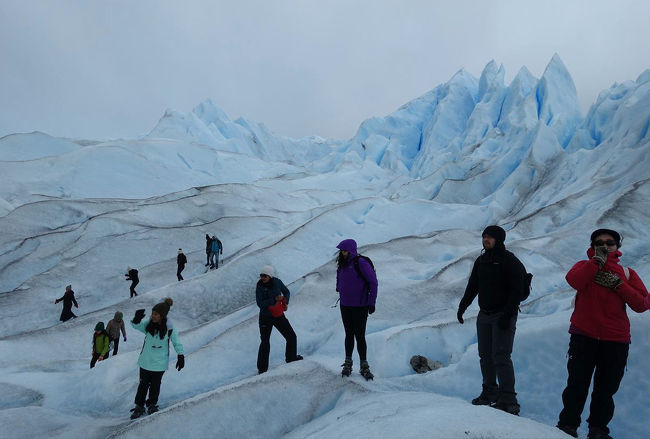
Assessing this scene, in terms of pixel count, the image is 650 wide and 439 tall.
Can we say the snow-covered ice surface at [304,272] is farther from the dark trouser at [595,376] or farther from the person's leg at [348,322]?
the dark trouser at [595,376]

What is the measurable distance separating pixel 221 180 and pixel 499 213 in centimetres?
2452

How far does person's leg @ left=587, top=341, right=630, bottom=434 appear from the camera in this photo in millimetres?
3234

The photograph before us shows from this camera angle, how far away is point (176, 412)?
4969 millimetres

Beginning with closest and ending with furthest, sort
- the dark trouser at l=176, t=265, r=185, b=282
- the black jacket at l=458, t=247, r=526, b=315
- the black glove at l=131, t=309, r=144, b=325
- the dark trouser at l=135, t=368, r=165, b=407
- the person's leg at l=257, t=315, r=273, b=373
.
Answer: the black jacket at l=458, t=247, r=526, b=315, the black glove at l=131, t=309, r=144, b=325, the dark trouser at l=135, t=368, r=165, b=407, the person's leg at l=257, t=315, r=273, b=373, the dark trouser at l=176, t=265, r=185, b=282

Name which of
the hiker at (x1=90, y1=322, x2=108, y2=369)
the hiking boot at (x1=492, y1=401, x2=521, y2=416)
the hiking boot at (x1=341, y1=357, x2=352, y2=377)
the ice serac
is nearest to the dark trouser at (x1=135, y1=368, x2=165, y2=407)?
the hiking boot at (x1=341, y1=357, x2=352, y2=377)

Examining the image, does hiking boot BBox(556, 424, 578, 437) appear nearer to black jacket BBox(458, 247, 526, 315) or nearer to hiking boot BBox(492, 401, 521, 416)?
hiking boot BBox(492, 401, 521, 416)

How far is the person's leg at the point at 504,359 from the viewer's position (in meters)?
3.81

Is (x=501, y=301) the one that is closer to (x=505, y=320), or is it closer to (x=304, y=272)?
(x=505, y=320)

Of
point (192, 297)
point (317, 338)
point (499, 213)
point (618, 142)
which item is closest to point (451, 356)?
point (317, 338)

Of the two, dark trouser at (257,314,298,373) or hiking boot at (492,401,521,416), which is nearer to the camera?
hiking boot at (492,401,521,416)

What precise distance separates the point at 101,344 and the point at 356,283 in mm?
6408

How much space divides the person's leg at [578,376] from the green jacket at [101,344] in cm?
820

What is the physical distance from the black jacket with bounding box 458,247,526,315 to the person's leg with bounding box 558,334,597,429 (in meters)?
0.56

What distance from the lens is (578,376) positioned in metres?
3.39
